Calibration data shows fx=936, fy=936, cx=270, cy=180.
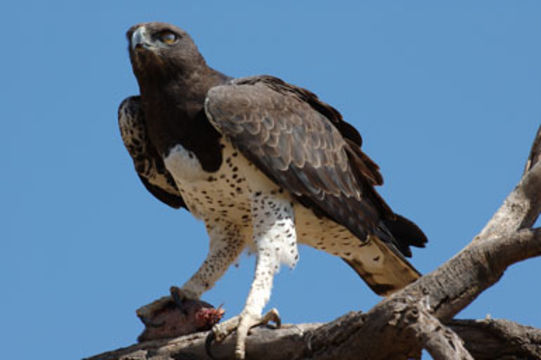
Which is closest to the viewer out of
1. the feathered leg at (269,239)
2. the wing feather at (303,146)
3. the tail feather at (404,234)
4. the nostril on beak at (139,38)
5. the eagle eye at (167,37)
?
the feathered leg at (269,239)

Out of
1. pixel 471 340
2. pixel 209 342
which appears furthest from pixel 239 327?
pixel 471 340

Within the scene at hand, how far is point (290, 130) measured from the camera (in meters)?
8.35

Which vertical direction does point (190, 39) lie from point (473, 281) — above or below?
above

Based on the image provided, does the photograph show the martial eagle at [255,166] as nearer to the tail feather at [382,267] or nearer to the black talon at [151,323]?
the tail feather at [382,267]

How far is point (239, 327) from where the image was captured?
698 centimetres

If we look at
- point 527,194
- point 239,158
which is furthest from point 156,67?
point 527,194

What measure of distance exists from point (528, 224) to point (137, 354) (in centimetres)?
306

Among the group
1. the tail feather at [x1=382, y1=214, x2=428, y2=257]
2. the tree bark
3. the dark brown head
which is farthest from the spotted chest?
the tree bark

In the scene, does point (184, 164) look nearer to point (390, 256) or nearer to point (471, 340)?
point (390, 256)

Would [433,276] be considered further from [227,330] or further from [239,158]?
Answer: [239,158]

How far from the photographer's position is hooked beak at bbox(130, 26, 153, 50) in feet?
26.9

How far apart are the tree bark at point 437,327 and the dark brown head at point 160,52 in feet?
8.01

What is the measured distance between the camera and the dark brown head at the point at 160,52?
8.23 m

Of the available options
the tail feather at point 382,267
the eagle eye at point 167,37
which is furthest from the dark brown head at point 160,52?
the tail feather at point 382,267
